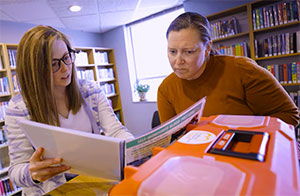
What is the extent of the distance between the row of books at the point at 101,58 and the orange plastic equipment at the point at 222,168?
13.3 ft

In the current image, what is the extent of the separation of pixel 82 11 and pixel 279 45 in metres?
3.04

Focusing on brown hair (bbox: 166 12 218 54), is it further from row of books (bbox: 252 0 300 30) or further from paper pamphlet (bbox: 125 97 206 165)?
row of books (bbox: 252 0 300 30)

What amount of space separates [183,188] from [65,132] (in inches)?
12.3

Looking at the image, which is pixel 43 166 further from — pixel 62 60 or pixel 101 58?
pixel 101 58

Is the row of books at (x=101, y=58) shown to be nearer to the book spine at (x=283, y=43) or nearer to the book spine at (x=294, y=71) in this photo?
the book spine at (x=283, y=43)

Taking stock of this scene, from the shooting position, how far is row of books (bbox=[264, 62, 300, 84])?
2434 mm

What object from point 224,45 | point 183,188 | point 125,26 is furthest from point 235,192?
point 125,26

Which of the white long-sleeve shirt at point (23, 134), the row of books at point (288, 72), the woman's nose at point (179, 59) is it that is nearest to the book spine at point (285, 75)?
the row of books at point (288, 72)

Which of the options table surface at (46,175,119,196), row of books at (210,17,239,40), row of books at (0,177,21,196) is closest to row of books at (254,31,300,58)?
row of books at (210,17,239,40)

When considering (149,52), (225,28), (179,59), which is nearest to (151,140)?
(179,59)

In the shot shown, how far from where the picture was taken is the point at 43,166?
0.59 metres

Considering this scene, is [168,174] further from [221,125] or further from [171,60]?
[171,60]

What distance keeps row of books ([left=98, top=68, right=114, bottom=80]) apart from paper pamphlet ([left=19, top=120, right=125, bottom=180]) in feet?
12.5

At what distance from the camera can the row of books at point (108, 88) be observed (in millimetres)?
4312
